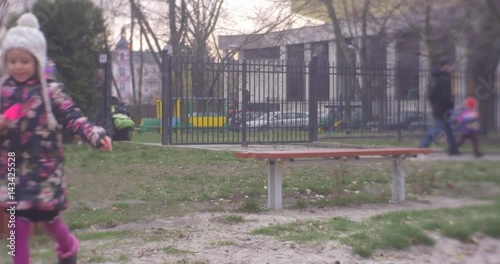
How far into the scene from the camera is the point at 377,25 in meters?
1.80

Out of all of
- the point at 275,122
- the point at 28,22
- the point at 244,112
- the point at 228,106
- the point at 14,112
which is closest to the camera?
the point at 14,112

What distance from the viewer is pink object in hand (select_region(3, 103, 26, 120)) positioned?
10.6 ft

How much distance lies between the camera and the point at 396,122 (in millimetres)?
2100

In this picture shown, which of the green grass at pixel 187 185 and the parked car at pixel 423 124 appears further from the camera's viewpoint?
the green grass at pixel 187 185

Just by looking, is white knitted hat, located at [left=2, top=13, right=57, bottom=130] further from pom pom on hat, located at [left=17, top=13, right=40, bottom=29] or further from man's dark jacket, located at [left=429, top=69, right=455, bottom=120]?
man's dark jacket, located at [left=429, top=69, right=455, bottom=120]

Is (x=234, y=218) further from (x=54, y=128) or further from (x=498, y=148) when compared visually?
(x=498, y=148)

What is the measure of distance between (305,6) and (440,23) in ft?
3.61

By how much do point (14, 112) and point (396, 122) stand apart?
1997 millimetres

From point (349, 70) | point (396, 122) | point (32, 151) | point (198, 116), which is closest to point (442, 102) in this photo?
point (396, 122)

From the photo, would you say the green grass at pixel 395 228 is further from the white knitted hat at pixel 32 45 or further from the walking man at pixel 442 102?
the white knitted hat at pixel 32 45

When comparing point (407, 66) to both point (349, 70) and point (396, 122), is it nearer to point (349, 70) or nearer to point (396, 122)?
point (396, 122)

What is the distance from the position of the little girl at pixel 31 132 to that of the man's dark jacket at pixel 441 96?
202 cm

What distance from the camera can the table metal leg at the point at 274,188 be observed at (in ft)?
22.5

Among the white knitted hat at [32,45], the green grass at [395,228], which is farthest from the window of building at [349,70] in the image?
the white knitted hat at [32,45]
